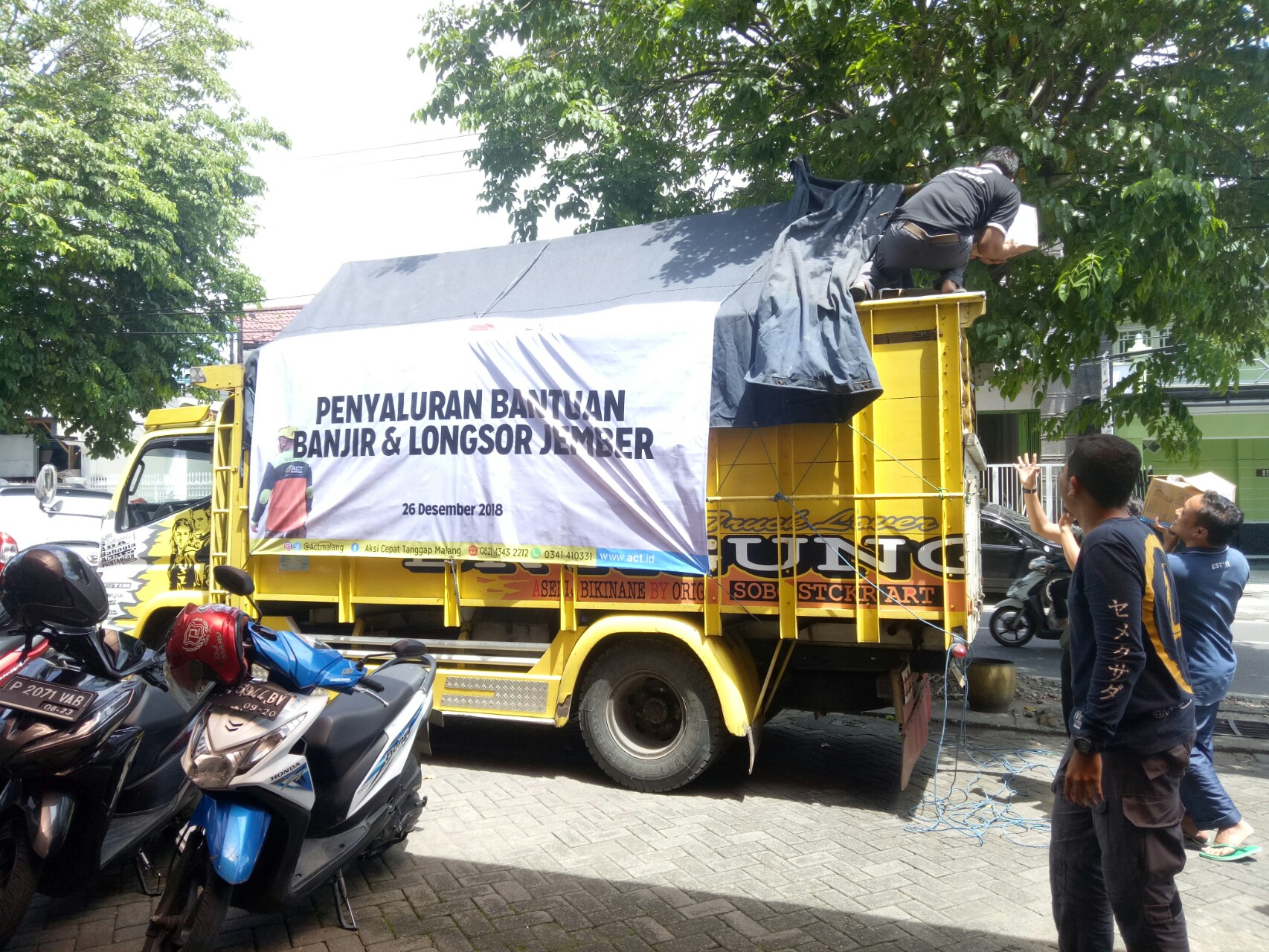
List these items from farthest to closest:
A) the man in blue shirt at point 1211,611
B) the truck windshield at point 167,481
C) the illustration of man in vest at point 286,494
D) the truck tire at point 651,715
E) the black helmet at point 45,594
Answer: the truck windshield at point 167,481
the illustration of man in vest at point 286,494
the truck tire at point 651,715
the man in blue shirt at point 1211,611
the black helmet at point 45,594

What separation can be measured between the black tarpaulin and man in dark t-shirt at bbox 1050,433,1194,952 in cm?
205

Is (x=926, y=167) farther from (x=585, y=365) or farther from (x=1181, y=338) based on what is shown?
(x=585, y=365)

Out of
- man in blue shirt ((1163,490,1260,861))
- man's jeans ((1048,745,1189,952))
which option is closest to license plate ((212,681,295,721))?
man's jeans ((1048,745,1189,952))

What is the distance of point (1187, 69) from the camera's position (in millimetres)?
6883

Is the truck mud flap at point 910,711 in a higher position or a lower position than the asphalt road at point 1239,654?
higher

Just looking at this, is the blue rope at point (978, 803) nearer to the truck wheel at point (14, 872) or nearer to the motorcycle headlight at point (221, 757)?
the motorcycle headlight at point (221, 757)

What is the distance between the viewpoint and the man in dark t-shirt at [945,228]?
17.1 ft

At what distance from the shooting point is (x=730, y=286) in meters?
5.70

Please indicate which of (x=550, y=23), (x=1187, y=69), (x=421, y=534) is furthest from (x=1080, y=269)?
(x=550, y=23)

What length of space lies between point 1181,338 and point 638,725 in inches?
218

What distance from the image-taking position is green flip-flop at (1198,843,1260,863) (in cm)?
A: 457

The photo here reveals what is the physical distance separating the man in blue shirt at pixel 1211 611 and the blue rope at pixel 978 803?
80cm

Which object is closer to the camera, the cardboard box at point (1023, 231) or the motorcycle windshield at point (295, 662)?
the motorcycle windshield at point (295, 662)

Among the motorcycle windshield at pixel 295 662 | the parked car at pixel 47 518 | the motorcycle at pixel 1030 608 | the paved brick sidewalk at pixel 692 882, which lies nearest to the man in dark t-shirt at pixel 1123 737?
the paved brick sidewalk at pixel 692 882
